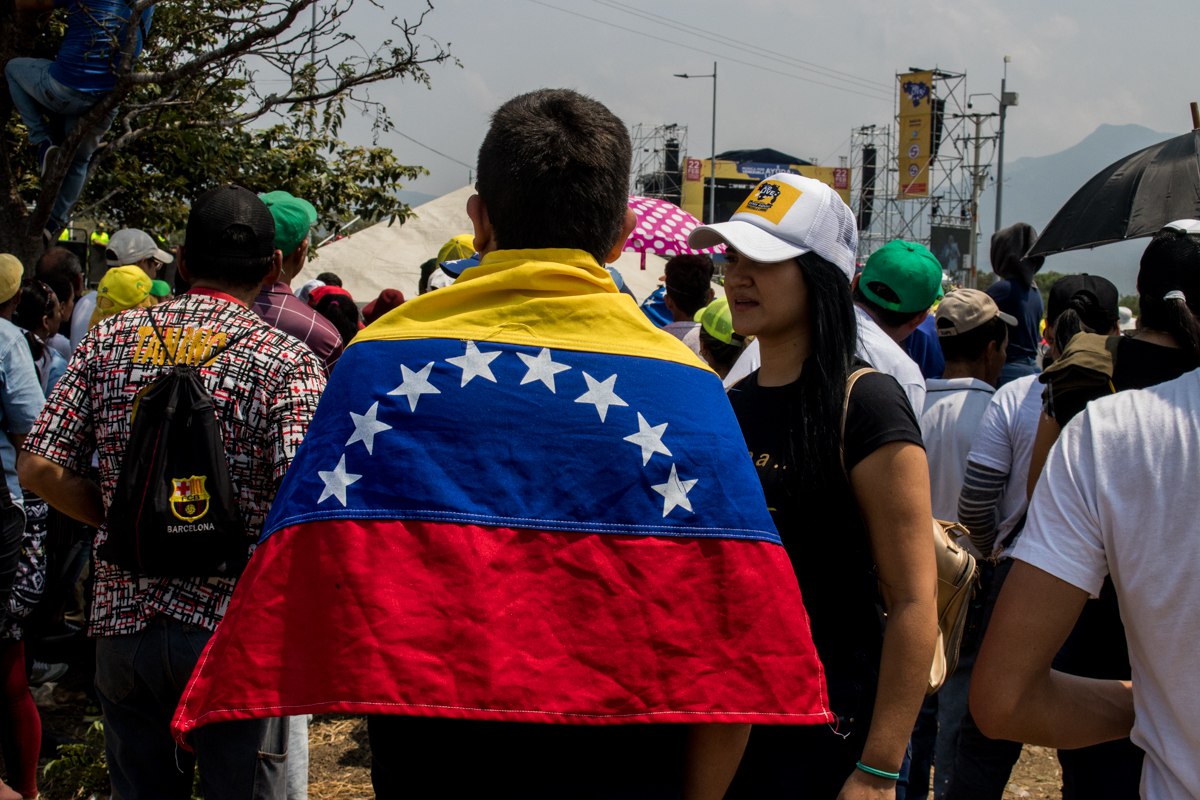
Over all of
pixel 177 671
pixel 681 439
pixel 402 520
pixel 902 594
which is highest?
pixel 681 439

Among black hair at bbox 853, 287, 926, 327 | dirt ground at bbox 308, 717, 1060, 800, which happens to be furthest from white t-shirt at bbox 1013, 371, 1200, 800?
dirt ground at bbox 308, 717, 1060, 800

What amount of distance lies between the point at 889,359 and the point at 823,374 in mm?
1171

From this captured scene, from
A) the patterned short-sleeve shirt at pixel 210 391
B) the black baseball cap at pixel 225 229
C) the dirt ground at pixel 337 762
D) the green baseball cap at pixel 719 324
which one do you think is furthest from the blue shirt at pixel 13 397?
the green baseball cap at pixel 719 324

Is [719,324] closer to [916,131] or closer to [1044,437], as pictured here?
[1044,437]

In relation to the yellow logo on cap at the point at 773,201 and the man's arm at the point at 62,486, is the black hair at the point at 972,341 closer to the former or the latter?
the yellow logo on cap at the point at 773,201

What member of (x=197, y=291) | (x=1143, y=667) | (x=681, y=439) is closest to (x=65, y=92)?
(x=197, y=291)

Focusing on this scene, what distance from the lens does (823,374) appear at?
2.29 metres

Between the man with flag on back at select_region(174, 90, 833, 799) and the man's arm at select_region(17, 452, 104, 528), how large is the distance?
144 centimetres

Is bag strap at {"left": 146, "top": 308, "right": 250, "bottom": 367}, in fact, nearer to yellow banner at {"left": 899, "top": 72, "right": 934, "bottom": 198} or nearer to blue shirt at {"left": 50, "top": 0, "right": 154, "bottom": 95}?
blue shirt at {"left": 50, "top": 0, "right": 154, "bottom": 95}

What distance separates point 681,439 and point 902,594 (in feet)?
2.27

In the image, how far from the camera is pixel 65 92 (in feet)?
18.5

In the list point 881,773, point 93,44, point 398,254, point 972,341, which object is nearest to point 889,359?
point 972,341

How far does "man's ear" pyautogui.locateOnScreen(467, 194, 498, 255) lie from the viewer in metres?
1.84

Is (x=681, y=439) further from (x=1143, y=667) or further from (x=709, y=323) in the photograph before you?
(x=709, y=323)
